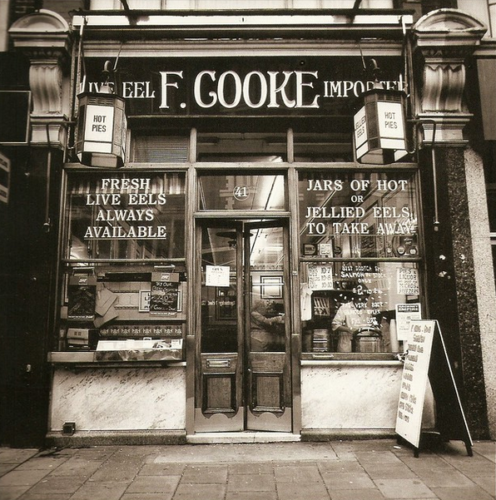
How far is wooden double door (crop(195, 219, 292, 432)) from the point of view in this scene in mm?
6051

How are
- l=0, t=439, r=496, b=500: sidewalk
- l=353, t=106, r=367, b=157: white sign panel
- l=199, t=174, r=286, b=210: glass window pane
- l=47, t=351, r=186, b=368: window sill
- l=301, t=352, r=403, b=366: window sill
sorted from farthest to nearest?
1. l=199, t=174, r=286, b=210: glass window pane
2. l=301, t=352, r=403, b=366: window sill
3. l=47, t=351, r=186, b=368: window sill
4. l=353, t=106, r=367, b=157: white sign panel
5. l=0, t=439, r=496, b=500: sidewalk

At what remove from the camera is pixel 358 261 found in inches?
249

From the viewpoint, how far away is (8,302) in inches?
236

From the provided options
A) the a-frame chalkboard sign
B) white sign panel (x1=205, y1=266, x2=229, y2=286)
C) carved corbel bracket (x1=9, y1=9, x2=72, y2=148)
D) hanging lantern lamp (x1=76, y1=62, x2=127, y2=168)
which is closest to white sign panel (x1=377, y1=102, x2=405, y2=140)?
the a-frame chalkboard sign

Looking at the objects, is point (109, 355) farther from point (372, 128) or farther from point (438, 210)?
point (438, 210)

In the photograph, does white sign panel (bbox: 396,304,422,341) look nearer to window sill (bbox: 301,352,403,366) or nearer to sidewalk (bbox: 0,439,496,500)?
window sill (bbox: 301,352,403,366)

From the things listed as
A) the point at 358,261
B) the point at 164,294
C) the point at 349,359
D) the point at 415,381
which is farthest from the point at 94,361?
the point at 415,381

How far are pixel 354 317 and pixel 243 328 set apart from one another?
1529 millimetres

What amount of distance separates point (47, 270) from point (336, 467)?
13.9ft

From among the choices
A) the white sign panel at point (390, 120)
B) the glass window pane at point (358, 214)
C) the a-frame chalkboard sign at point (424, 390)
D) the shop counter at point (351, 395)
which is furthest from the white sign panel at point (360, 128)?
the shop counter at point (351, 395)

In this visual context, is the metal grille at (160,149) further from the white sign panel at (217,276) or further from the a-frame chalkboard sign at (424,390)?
the a-frame chalkboard sign at (424,390)

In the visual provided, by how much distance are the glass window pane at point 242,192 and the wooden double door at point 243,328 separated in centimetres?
24

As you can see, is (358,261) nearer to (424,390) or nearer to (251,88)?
(424,390)

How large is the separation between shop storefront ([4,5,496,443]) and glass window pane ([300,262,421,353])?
2 centimetres
